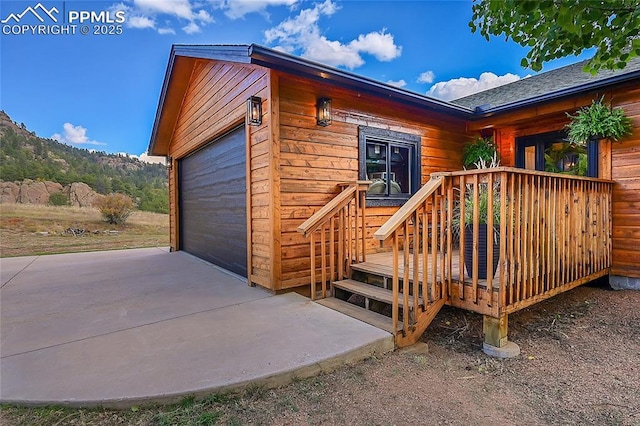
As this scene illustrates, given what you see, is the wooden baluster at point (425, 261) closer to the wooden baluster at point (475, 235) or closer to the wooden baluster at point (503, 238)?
the wooden baluster at point (475, 235)

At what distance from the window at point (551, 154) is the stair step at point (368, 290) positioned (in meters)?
4.20

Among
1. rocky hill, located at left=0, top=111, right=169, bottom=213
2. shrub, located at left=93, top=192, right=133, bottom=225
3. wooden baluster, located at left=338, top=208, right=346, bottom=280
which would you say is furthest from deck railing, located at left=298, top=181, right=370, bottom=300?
rocky hill, located at left=0, top=111, right=169, bottom=213

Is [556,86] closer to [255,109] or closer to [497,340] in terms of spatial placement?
[497,340]

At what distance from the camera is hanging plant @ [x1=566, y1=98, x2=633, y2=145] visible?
402cm

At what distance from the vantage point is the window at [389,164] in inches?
178

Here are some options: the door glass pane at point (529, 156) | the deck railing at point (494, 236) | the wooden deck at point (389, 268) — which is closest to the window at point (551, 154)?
the door glass pane at point (529, 156)

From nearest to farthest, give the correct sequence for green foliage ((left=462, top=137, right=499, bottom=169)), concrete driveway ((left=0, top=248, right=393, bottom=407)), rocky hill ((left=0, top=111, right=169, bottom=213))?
1. concrete driveway ((left=0, top=248, right=393, bottom=407))
2. green foliage ((left=462, top=137, right=499, bottom=169))
3. rocky hill ((left=0, top=111, right=169, bottom=213))

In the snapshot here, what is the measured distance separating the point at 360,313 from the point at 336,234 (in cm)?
132

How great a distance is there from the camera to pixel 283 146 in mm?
3691

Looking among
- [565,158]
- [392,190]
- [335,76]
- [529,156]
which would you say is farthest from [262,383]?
[565,158]

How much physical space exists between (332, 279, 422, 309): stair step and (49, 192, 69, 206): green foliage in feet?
51.1

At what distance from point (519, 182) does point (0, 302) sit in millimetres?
5365

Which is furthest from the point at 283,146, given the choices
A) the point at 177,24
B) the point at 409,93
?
the point at 177,24

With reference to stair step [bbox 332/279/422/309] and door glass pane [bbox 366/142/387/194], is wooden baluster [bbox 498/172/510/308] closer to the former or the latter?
stair step [bbox 332/279/422/309]
